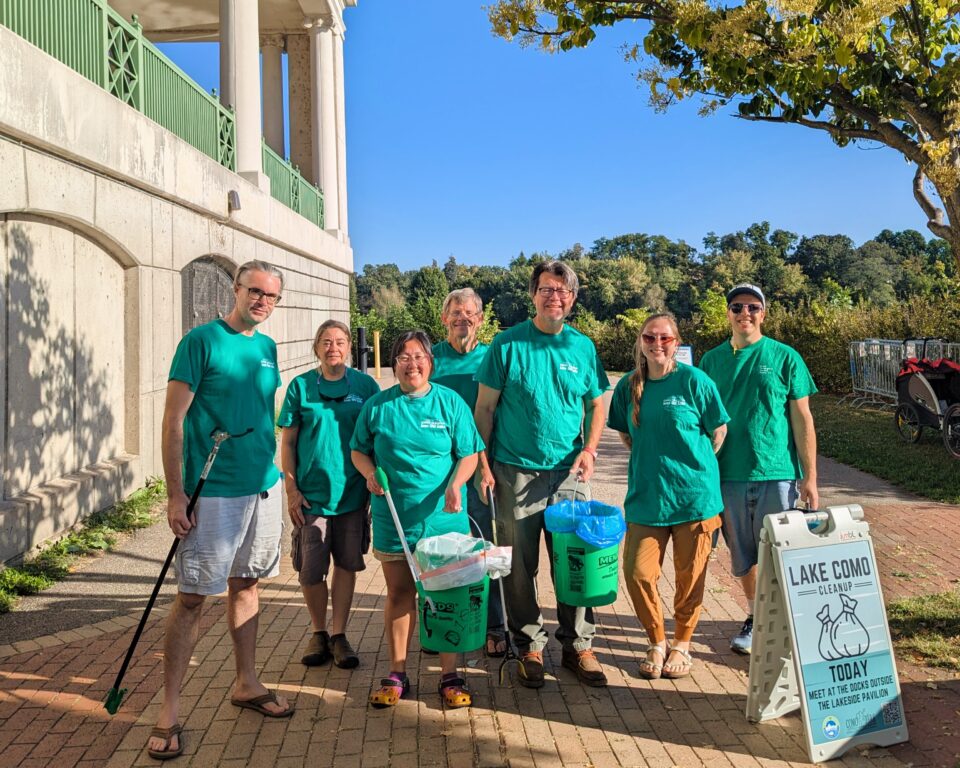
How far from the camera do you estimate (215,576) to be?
3.63 metres

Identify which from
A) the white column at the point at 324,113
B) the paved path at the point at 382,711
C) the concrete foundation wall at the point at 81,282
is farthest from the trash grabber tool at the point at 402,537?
the white column at the point at 324,113

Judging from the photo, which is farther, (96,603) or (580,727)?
(96,603)

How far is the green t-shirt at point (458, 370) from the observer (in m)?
4.76

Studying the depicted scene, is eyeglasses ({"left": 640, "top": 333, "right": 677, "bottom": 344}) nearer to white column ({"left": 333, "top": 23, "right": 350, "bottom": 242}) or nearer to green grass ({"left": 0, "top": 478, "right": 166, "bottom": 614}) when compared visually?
green grass ({"left": 0, "top": 478, "right": 166, "bottom": 614})

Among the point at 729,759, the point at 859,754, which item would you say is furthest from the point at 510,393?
the point at 859,754

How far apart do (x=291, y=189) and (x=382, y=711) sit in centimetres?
1438

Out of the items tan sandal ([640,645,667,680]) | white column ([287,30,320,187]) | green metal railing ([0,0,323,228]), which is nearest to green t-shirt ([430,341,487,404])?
tan sandal ([640,645,667,680])

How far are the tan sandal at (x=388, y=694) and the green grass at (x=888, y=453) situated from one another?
6942 mm

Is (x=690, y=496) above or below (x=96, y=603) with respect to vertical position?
above

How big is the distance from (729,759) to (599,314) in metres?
63.9

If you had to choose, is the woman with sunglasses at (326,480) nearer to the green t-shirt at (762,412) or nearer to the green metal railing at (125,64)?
the green t-shirt at (762,412)

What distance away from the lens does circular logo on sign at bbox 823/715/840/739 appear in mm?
3498

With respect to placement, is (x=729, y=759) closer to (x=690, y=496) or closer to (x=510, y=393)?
(x=690, y=496)

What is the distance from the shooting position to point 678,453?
13.9 feet
